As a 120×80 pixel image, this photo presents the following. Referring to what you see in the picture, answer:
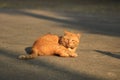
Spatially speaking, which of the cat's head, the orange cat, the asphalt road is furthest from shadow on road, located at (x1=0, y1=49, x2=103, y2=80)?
the cat's head

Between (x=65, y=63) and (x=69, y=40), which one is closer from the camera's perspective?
(x=65, y=63)

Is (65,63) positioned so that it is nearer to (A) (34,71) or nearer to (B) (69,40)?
(B) (69,40)

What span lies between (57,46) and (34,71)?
113 centimetres

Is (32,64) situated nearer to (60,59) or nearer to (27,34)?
(60,59)

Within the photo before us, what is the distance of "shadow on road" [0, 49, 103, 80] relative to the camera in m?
6.43

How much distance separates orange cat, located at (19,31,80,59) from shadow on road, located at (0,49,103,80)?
1.06 feet

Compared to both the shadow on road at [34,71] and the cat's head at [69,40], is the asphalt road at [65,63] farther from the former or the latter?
the cat's head at [69,40]

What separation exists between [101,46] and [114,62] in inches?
88.7

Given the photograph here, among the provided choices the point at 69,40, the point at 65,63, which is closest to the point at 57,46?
the point at 69,40

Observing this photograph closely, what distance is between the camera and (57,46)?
7.75 metres

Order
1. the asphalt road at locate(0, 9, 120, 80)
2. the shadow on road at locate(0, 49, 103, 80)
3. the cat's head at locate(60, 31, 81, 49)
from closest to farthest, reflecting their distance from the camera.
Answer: the shadow on road at locate(0, 49, 103, 80), the asphalt road at locate(0, 9, 120, 80), the cat's head at locate(60, 31, 81, 49)

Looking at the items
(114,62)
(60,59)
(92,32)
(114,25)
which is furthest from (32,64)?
(114,25)

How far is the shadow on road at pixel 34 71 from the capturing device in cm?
643

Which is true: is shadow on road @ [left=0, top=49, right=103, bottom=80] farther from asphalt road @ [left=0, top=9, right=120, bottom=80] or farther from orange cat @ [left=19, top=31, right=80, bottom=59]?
orange cat @ [left=19, top=31, right=80, bottom=59]
